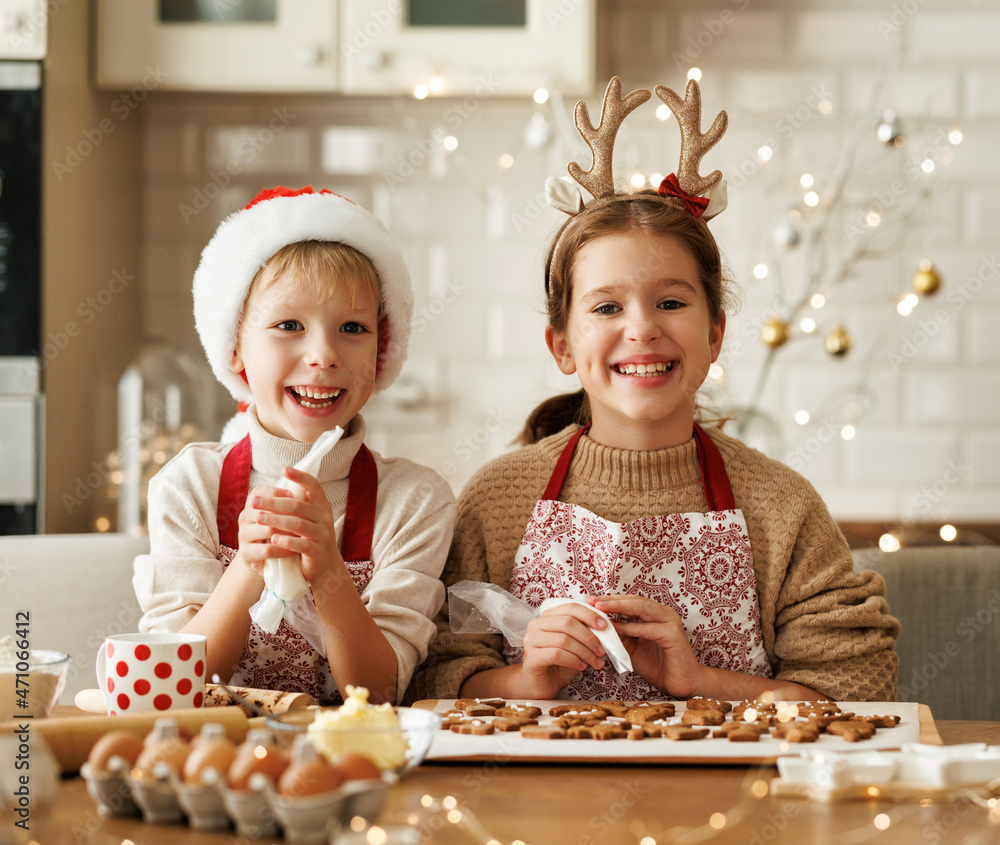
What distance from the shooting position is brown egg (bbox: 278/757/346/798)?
0.61 metres

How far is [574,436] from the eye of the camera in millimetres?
1353

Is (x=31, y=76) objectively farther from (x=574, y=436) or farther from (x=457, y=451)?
(x=574, y=436)

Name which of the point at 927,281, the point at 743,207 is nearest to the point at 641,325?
the point at 927,281

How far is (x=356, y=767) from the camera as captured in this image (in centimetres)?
64

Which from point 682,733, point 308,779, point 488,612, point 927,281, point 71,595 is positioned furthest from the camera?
point 927,281

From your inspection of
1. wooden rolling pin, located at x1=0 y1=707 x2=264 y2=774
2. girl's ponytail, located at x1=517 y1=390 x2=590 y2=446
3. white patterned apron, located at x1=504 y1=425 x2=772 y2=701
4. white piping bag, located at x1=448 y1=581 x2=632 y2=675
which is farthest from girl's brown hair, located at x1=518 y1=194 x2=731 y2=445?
wooden rolling pin, located at x1=0 y1=707 x2=264 y2=774

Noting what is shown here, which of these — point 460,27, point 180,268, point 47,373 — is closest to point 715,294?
point 460,27

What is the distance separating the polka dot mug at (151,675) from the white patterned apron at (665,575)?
45 centimetres

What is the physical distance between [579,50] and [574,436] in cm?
108

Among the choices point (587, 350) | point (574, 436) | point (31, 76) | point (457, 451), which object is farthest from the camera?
point (457, 451)

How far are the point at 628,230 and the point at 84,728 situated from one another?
807mm

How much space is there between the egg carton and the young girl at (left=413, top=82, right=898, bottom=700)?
0.49m
